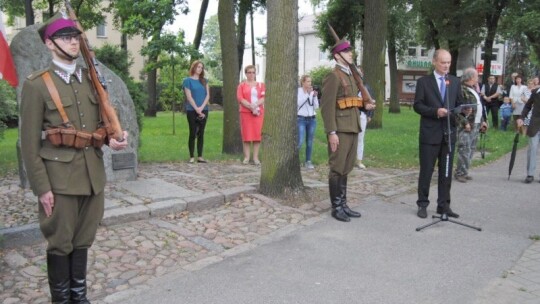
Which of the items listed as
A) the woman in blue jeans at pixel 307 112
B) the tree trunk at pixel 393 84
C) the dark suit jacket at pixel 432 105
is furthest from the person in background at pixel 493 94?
the dark suit jacket at pixel 432 105

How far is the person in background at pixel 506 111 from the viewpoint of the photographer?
61.1ft

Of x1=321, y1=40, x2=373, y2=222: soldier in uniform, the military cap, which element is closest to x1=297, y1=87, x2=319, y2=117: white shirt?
x1=321, y1=40, x2=373, y2=222: soldier in uniform

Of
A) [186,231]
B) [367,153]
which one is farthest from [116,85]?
[367,153]

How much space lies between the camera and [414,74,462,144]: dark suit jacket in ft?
23.0

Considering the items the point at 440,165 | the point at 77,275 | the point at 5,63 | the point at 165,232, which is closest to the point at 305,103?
the point at 440,165

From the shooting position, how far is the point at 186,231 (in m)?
6.15

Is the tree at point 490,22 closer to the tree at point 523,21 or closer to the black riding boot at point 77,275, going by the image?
the tree at point 523,21

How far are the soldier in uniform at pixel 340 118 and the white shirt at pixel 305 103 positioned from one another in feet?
12.3

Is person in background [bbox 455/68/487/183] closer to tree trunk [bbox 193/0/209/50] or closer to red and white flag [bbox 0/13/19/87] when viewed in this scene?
red and white flag [bbox 0/13/19/87]

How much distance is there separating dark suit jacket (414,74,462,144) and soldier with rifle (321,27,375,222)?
72cm

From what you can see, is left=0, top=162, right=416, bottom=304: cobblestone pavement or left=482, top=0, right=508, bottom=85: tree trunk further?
left=482, top=0, right=508, bottom=85: tree trunk

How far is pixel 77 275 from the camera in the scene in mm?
4148

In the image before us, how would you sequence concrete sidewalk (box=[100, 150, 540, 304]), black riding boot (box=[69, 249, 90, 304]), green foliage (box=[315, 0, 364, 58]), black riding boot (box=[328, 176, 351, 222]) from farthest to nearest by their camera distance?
green foliage (box=[315, 0, 364, 58])
black riding boot (box=[328, 176, 351, 222])
concrete sidewalk (box=[100, 150, 540, 304])
black riding boot (box=[69, 249, 90, 304])

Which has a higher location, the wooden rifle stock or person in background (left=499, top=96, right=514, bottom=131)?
the wooden rifle stock
